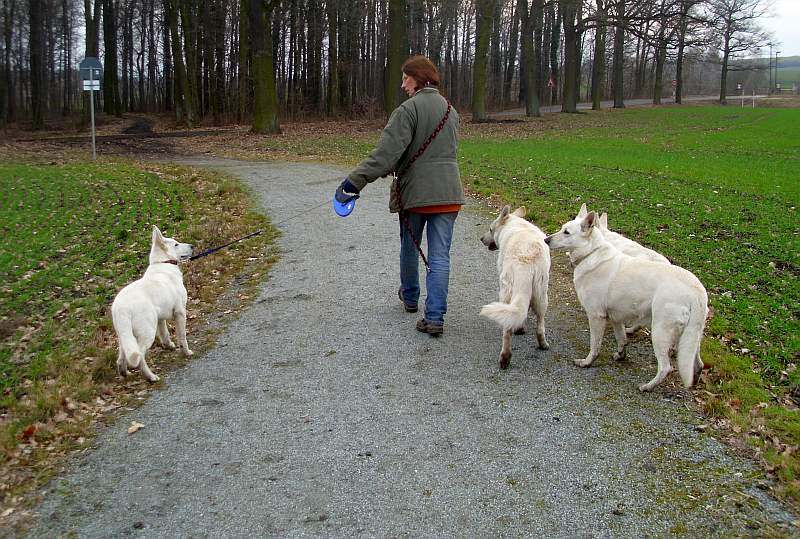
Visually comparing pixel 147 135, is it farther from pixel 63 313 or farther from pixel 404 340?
pixel 404 340

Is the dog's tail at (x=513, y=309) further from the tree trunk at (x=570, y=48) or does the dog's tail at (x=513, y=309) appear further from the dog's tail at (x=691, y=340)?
the tree trunk at (x=570, y=48)

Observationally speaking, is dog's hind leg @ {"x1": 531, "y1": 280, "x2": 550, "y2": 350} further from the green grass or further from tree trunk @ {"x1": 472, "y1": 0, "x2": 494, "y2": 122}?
tree trunk @ {"x1": 472, "y1": 0, "x2": 494, "y2": 122}

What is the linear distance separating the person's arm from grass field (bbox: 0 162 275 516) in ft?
8.35

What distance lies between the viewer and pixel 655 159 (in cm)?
2097

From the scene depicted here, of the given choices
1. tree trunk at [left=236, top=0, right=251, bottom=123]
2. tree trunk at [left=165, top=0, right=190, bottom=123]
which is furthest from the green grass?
tree trunk at [left=236, top=0, right=251, bottom=123]

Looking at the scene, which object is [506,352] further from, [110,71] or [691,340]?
[110,71]

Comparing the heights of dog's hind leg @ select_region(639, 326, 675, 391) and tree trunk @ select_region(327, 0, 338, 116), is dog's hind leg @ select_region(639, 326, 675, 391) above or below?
below

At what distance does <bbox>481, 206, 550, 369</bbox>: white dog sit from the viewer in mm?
5523

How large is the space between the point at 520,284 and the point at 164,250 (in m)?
3.63

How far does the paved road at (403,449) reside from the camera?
12.5 ft

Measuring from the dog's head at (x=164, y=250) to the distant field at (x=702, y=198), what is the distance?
17.9 ft

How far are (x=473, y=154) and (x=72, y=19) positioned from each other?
149 feet

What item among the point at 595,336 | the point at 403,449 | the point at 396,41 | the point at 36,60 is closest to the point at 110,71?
the point at 36,60

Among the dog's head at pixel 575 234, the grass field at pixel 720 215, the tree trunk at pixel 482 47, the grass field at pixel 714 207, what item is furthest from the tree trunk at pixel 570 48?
the dog's head at pixel 575 234
